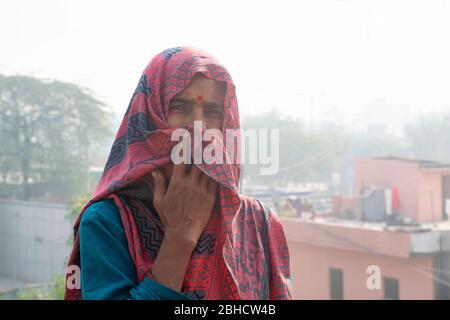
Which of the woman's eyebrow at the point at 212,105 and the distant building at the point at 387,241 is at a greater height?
the woman's eyebrow at the point at 212,105

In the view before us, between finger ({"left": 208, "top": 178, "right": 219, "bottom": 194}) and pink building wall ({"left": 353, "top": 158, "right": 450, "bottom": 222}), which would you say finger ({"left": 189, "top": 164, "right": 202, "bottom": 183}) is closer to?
finger ({"left": 208, "top": 178, "right": 219, "bottom": 194})

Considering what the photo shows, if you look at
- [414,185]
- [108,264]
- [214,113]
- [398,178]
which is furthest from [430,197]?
[108,264]

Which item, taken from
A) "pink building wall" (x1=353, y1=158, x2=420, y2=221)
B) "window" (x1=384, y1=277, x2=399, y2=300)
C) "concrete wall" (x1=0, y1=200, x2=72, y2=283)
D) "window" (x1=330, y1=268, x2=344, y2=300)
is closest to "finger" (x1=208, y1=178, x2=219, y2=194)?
"window" (x1=384, y1=277, x2=399, y2=300)

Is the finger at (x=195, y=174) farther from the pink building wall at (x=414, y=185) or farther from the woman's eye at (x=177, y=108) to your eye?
the pink building wall at (x=414, y=185)

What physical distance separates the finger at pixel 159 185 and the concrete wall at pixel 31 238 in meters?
7.58

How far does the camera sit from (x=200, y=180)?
73cm

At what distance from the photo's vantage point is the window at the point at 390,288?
632 cm

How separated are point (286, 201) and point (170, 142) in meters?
7.86

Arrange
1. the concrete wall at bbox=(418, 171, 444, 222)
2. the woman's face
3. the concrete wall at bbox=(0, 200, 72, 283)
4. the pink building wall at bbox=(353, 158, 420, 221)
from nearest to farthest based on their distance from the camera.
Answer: the woman's face, the concrete wall at bbox=(418, 171, 444, 222), the pink building wall at bbox=(353, 158, 420, 221), the concrete wall at bbox=(0, 200, 72, 283)

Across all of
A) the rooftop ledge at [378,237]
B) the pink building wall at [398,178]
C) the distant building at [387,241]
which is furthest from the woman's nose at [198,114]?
the pink building wall at [398,178]

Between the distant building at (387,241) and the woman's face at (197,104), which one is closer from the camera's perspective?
the woman's face at (197,104)

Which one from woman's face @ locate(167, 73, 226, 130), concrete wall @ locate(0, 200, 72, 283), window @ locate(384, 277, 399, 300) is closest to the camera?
woman's face @ locate(167, 73, 226, 130)

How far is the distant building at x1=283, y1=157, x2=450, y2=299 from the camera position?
6.11m
